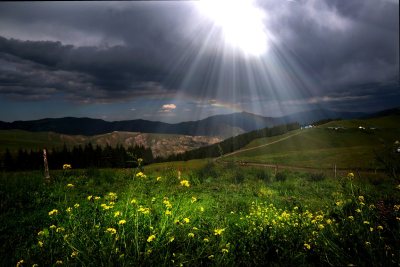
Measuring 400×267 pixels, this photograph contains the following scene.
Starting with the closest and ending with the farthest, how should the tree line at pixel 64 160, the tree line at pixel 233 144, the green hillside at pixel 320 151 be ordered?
the green hillside at pixel 320 151 → the tree line at pixel 64 160 → the tree line at pixel 233 144

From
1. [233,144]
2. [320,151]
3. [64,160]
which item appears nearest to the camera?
[320,151]

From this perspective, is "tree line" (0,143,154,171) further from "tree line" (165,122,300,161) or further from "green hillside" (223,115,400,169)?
"green hillside" (223,115,400,169)

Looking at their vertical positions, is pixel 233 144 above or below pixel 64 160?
above

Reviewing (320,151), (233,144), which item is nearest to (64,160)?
(233,144)

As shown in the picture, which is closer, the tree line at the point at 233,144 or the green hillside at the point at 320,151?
the green hillside at the point at 320,151

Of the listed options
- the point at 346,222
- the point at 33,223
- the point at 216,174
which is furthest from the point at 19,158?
the point at 346,222

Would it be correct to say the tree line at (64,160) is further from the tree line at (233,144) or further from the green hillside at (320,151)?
the green hillside at (320,151)

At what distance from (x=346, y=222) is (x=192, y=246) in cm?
224

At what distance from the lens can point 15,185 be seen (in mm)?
10703

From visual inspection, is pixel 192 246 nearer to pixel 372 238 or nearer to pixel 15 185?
pixel 372 238

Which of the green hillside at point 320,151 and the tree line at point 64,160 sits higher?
the green hillside at point 320,151

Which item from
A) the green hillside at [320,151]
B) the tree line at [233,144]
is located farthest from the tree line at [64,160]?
the green hillside at [320,151]

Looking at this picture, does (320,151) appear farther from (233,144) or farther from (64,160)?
(64,160)

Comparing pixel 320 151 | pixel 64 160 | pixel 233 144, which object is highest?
pixel 320 151
